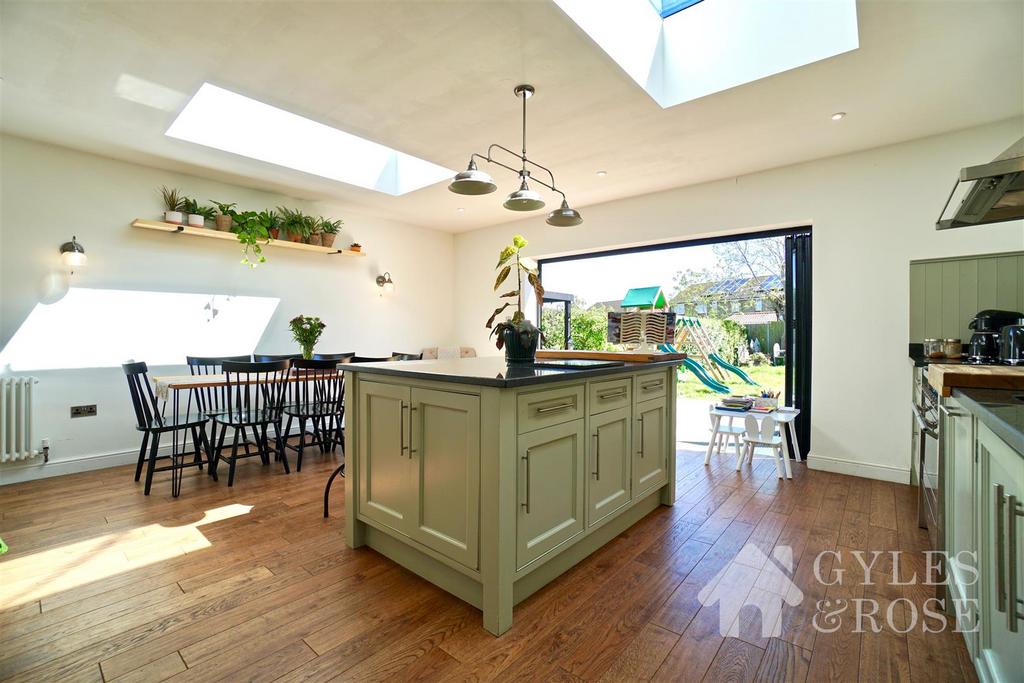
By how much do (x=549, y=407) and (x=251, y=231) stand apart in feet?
12.4

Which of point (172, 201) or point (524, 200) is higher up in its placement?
point (172, 201)

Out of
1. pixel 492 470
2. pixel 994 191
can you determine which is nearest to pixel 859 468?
pixel 994 191

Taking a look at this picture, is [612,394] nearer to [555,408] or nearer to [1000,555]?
[555,408]

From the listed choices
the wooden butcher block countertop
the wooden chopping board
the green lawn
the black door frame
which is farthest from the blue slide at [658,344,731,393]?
the wooden butcher block countertop

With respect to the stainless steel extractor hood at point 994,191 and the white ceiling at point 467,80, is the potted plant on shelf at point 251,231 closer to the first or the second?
the white ceiling at point 467,80

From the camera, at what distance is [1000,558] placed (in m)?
1.02

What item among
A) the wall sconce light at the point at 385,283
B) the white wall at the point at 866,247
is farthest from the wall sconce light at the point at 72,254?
the white wall at the point at 866,247

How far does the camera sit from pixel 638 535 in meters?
2.49

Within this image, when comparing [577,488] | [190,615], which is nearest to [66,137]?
[190,615]

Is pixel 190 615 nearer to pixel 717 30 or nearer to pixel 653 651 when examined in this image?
pixel 653 651

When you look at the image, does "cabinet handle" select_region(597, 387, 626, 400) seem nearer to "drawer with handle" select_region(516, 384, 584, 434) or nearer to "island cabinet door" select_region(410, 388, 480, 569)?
"drawer with handle" select_region(516, 384, 584, 434)

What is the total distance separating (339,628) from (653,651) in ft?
3.73

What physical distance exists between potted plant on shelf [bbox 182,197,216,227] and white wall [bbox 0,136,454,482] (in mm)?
180

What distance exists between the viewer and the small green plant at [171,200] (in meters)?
4.02
